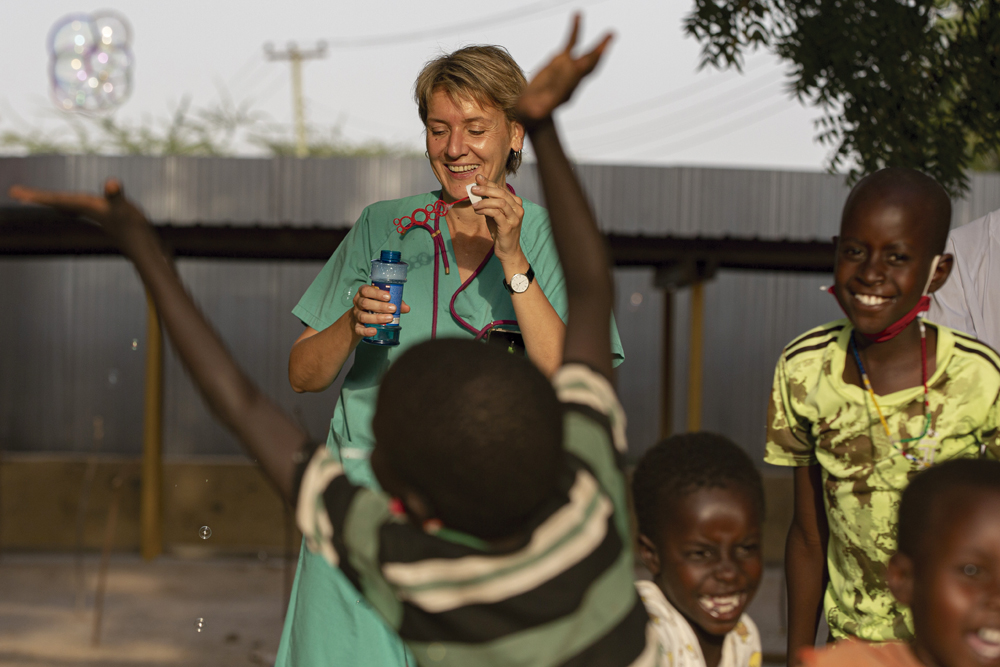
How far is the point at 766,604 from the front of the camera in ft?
26.8

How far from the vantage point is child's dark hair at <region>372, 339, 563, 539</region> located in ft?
3.60

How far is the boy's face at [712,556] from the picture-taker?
5.53ft

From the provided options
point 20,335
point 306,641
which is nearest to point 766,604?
point 306,641

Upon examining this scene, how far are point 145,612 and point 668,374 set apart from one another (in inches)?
220

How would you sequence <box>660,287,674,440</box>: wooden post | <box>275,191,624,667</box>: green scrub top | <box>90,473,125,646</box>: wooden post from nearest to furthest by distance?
<box>275,191,624,667</box>: green scrub top
<box>90,473,125,646</box>: wooden post
<box>660,287,674,440</box>: wooden post

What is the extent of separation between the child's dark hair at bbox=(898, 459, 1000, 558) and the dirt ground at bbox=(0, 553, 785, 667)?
4.80 metres

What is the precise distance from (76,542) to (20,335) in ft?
12.8

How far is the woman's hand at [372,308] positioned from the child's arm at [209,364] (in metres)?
0.49

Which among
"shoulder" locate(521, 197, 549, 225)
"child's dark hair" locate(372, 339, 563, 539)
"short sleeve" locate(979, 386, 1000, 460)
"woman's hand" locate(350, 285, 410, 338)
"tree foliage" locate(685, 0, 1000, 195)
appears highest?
"tree foliage" locate(685, 0, 1000, 195)

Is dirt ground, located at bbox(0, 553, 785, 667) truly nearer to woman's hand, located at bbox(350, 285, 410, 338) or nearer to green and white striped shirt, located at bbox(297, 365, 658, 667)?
woman's hand, located at bbox(350, 285, 410, 338)

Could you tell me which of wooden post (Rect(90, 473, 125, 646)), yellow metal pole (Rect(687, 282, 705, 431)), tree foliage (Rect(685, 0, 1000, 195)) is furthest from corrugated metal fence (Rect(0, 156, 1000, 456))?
tree foliage (Rect(685, 0, 1000, 195))

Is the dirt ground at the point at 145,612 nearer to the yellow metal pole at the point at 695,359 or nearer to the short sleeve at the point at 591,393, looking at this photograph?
the yellow metal pole at the point at 695,359

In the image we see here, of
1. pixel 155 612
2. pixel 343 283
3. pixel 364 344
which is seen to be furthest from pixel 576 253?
pixel 155 612

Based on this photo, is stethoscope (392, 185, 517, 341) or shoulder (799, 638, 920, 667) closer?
shoulder (799, 638, 920, 667)
